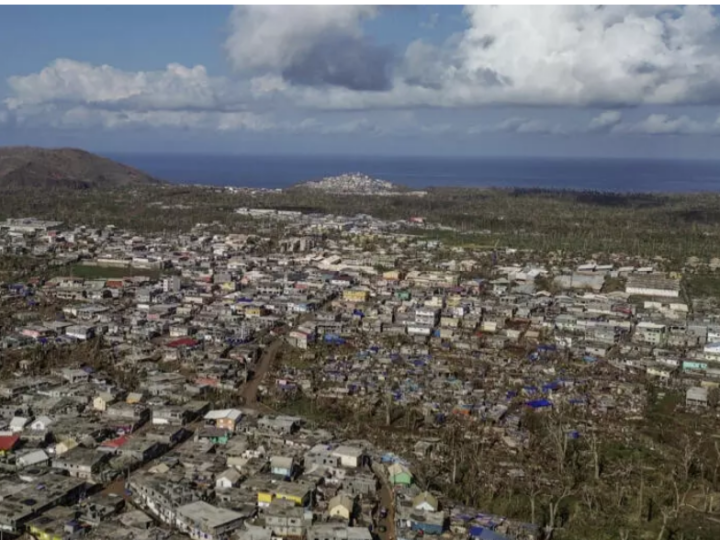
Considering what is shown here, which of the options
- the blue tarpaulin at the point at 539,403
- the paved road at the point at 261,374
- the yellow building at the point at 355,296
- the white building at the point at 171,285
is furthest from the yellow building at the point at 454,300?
the white building at the point at 171,285

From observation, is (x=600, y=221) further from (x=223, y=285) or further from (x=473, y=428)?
(x=473, y=428)

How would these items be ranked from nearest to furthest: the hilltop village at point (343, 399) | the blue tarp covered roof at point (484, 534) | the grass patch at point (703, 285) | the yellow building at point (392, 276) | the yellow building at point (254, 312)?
the blue tarp covered roof at point (484, 534)
the hilltop village at point (343, 399)
the yellow building at point (254, 312)
the grass patch at point (703, 285)
the yellow building at point (392, 276)

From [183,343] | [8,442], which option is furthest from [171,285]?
[8,442]

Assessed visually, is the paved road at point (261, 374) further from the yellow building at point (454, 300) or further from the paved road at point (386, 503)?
the yellow building at point (454, 300)

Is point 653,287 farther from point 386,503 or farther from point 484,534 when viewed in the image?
point 484,534

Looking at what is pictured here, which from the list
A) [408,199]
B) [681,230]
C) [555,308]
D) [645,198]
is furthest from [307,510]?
[645,198]

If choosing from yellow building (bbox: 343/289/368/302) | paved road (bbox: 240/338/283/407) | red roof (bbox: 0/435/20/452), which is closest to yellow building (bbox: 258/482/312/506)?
paved road (bbox: 240/338/283/407)

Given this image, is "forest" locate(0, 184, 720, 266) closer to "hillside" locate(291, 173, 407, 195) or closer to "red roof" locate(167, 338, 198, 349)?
"hillside" locate(291, 173, 407, 195)
